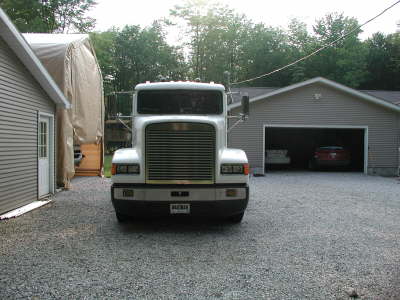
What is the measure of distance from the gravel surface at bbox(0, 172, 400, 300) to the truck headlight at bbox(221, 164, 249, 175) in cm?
101

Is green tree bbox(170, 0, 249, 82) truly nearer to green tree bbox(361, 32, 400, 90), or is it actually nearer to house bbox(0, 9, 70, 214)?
green tree bbox(361, 32, 400, 90)

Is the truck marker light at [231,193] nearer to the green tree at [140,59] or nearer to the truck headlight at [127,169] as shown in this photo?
the truck headlight at [127,169]

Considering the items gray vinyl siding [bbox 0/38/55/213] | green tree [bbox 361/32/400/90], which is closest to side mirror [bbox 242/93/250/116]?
gray vinyl siding [bbox 0/38/55/213]

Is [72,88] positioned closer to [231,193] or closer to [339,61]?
[231,193]

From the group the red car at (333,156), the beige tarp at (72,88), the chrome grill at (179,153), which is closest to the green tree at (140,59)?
the red car at (333,156)

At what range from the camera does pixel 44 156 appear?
424 inches

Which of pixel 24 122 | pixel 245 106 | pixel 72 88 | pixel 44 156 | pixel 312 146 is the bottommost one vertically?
pixel 44 156

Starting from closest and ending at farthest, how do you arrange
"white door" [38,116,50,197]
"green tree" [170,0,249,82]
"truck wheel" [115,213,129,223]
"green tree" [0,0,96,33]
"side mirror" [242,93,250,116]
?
"truck wheel" [115,213,129,223], "side mirror" [242,93,250,116], "white door" [38,116,50,197], "green tree" [0,0,96,33], "green tree" [170,0,249,82]

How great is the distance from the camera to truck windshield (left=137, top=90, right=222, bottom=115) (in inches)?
304

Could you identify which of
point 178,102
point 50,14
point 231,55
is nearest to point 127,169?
point 178,102

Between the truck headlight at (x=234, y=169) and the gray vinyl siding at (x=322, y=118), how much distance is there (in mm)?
11154

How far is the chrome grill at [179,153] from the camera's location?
6.47 meters

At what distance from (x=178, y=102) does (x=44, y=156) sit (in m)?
4.97

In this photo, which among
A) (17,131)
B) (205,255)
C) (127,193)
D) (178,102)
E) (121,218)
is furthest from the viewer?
(17,131)
